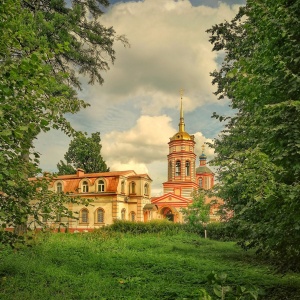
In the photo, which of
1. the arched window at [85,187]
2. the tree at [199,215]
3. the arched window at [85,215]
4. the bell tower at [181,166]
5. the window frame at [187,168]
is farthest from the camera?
the window frame at [187,168]

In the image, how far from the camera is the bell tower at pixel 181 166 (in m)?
45.1

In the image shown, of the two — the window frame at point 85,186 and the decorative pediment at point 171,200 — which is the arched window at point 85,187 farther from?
the decorative pediment at point 171,200

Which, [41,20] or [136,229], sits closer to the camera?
[41,20]

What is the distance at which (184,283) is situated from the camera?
27.7 feet

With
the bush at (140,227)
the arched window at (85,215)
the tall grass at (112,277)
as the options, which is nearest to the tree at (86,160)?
the arched window at (85,215)

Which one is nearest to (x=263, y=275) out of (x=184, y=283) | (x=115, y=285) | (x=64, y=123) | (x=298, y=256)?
(x=184, y=283)

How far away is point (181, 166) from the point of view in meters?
45.7

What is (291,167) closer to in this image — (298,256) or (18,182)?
(298,256)

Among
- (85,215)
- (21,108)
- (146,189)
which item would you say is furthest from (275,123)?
(146,189)

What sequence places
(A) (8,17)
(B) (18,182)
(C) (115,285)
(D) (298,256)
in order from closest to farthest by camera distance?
(A) (8,17)
(B) (18,182)
(D) (298,256)
(C) (115,285)

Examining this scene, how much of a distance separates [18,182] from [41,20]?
817cm

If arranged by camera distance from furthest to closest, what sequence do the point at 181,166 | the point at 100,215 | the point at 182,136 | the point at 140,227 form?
the point at 182,136 → the point at 181,166 → the point at 100,215 → the point at 140,227

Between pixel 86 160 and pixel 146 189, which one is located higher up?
pixel 86 160

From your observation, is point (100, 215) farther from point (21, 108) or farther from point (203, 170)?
point (203, 170)
